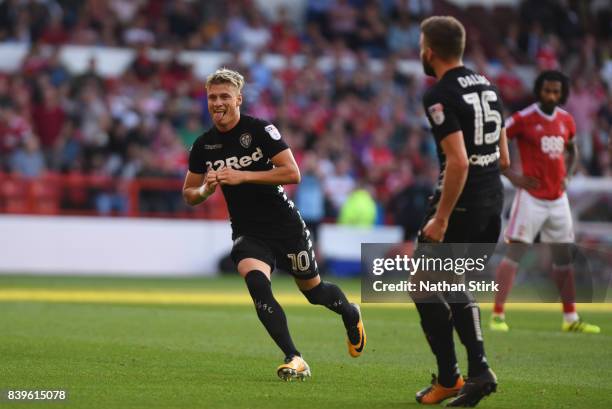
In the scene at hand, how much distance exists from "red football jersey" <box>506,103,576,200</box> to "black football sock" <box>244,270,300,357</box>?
5.29 metres

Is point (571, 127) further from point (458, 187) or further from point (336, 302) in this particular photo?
point (458, 187)

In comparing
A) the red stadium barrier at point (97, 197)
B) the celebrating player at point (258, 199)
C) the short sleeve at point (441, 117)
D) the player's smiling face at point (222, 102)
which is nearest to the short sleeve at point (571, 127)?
the celebrating player at point (258, 199)

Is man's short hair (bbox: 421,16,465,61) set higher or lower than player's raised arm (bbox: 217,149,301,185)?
higher

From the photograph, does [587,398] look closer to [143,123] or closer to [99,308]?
[99,308]

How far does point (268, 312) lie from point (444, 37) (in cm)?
253

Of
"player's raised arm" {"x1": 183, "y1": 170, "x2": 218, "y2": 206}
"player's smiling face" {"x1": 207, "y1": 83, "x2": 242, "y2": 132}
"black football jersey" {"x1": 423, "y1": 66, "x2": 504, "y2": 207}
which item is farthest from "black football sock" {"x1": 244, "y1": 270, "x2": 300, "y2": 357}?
"black football jersey" {"x1": 423, "y1": 66, "x2": 504, "y2": 207}

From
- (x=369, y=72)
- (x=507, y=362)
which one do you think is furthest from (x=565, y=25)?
(x=507, y=362)

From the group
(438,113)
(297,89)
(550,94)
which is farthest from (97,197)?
(438,113)

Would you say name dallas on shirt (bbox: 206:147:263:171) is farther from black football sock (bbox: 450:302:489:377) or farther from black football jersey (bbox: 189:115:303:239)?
black football sock (bbox: 450:302:489:377)

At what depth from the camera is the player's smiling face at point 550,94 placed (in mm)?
13719

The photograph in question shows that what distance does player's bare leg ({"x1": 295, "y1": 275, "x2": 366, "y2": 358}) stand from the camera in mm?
9766

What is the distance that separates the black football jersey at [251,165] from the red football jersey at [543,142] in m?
4.85

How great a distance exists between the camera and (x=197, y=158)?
9.63 meters

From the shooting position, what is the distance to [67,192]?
933 inches
